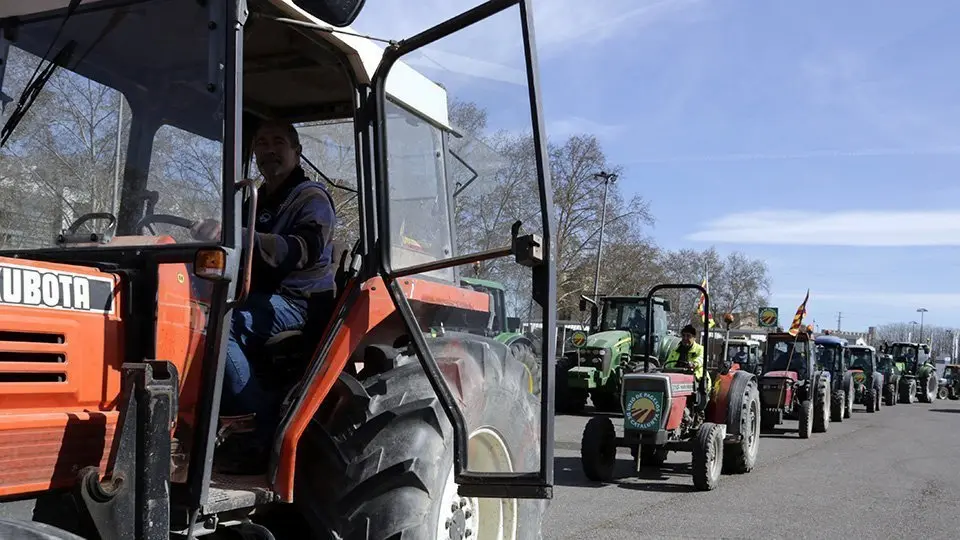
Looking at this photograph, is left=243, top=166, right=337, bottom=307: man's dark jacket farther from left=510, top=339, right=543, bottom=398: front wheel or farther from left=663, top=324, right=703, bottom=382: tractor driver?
left=663, top=324, right=703, bottom=382: tractor driver

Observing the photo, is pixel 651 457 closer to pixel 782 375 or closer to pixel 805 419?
pixel 805 419

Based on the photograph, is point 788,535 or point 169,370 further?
Answer: point 788,535

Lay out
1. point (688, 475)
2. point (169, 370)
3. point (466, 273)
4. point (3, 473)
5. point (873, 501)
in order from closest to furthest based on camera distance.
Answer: point (3, 473), point (169, 370), point (466, 273), point (873, 501), point (688, 475)

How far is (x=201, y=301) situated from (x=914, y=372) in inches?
1307

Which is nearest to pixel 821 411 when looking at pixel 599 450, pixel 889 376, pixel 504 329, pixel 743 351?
pixel 599 450

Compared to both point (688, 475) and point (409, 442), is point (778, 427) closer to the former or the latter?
point (688, 475)

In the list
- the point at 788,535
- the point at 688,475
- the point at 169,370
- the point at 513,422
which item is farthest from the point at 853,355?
the point at 169,370

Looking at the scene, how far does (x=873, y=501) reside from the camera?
355 inches

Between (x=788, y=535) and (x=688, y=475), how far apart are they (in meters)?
3.32

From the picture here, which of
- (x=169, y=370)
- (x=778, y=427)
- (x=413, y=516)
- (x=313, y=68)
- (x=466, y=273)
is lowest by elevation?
(x=778, y=427)

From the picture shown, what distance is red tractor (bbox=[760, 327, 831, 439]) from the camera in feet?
51.1

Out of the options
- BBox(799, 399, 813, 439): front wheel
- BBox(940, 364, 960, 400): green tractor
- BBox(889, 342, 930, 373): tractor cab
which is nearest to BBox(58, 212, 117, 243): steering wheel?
BBox(799, 399, 813, 439): front wheel

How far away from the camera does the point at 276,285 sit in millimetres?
3574

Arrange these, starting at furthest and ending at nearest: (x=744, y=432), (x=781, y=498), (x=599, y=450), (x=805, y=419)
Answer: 1. (x=805, y=419)
2. (x=744, y=432)
3. (x=599, y=450)
4. (x=781, y=498)
